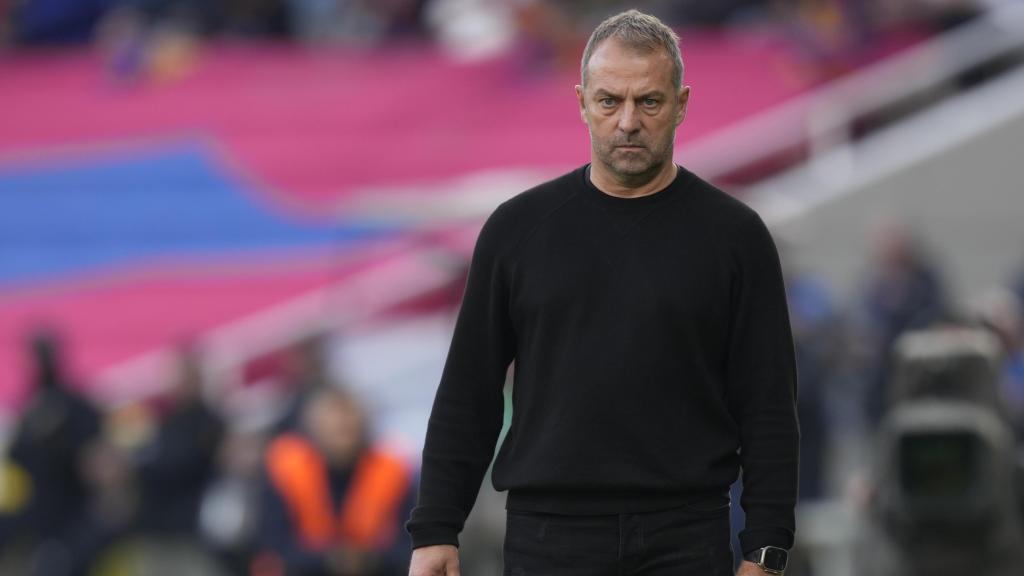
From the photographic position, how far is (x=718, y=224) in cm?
416

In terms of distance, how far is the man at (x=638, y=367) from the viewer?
13.4 feet

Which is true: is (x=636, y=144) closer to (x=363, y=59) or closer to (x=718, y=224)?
(x=718, y=224)

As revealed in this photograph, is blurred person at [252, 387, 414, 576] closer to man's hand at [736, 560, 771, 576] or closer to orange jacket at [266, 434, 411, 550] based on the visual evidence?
orange jacket at [266, 434, 411, 550]

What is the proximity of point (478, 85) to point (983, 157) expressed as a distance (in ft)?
16.4

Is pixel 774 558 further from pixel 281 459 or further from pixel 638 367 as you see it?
pixel 281 459

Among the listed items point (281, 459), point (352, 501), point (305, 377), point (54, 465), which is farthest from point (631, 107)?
point (54, 465)

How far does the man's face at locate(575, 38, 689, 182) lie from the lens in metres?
4.05

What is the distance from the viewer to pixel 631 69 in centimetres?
407

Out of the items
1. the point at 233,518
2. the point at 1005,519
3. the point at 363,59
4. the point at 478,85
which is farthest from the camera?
the point at 363,59

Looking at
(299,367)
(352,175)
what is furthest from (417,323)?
(352,175)

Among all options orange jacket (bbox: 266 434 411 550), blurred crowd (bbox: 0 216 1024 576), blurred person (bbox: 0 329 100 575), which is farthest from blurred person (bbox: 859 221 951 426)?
blurred person (bbox: 0 329 100 575)

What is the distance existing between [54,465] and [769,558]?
7.34 meters

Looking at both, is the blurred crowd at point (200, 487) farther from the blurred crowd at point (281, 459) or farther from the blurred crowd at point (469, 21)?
the blurred crowd at point (469, 21)

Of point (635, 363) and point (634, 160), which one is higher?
point (634, 160)
